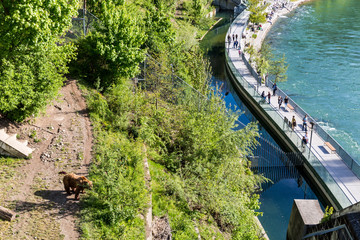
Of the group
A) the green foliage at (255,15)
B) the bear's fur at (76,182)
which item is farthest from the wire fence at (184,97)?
the green foliage at (255,15)

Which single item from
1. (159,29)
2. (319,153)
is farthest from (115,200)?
(159,29)

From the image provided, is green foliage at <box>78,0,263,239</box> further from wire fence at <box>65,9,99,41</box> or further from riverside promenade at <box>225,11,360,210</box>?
riverside promenade at <box>225,11,360,210</box>

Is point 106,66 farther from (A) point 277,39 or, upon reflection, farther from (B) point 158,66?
(A) point 277,39

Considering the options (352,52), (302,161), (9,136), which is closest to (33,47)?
(9,136)

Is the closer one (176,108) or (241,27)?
(176,108)

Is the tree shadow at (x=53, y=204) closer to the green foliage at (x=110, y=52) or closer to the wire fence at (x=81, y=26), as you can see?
the green foliage at (x=110, y=52)

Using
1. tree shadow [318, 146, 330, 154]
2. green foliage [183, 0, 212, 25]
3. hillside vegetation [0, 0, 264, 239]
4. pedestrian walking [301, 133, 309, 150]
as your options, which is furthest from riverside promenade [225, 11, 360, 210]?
green foliage [183, 0, 212, 25]

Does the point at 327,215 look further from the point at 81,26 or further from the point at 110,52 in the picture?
the point at 81,26
